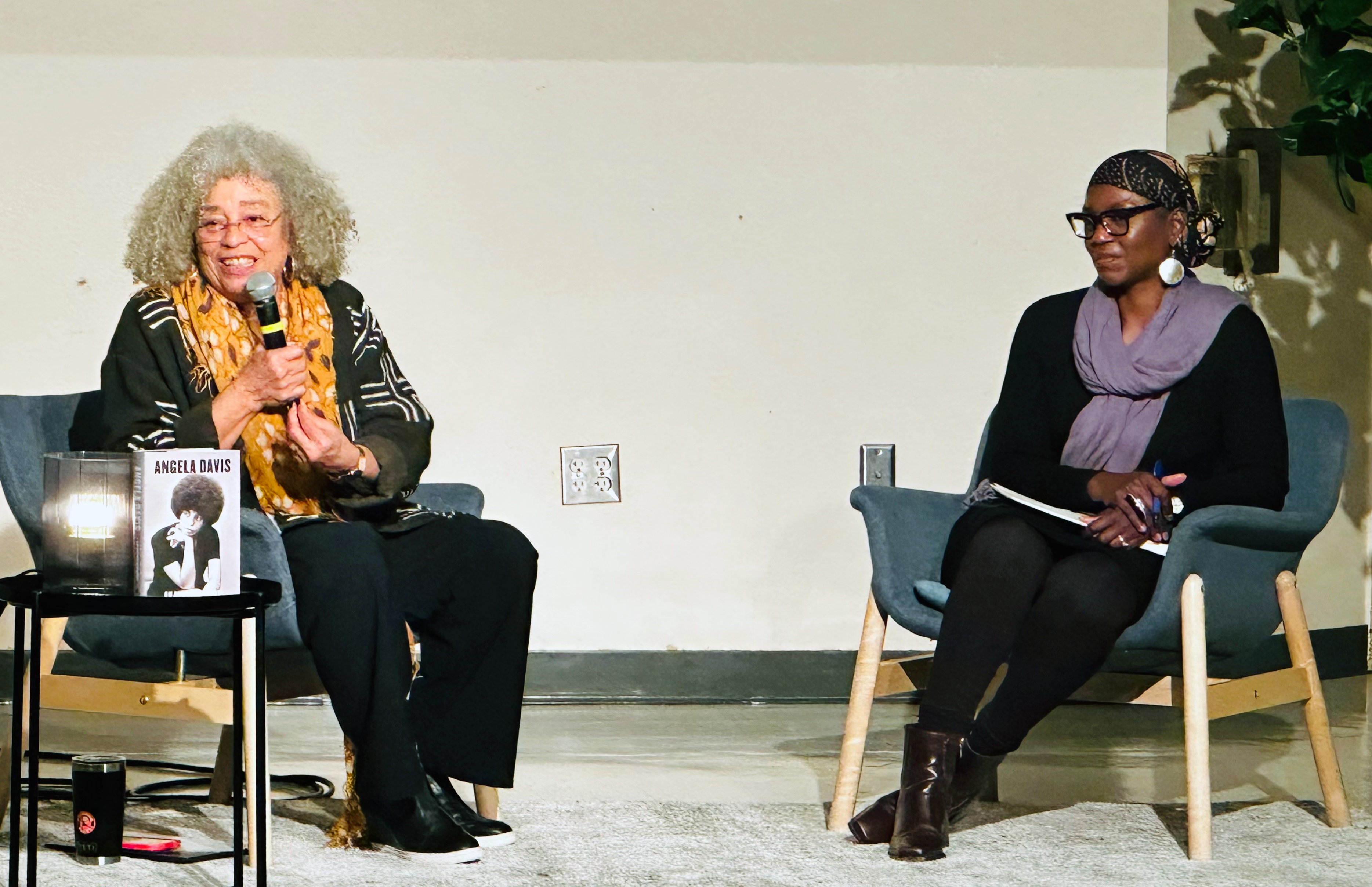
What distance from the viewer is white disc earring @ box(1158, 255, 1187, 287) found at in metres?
2.39

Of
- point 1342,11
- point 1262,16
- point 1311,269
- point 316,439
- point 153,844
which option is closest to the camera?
point 153,844

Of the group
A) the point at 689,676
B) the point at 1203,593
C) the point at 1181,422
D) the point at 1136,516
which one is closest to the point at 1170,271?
the point at 1181,422

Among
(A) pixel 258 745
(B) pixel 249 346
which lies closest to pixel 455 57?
(B) pixel 249 346

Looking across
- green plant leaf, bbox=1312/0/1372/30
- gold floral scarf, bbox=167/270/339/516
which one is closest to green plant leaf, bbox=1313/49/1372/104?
green plant leaf, bbox=1312/0/1372/30

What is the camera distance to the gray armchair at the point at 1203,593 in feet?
6.99

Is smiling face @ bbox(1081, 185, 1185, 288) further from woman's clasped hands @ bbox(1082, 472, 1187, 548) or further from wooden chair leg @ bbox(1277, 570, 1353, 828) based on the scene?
wooden chair leg @ bbox(1277, 570, 1353, 828)

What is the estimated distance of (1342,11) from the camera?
3033 mm

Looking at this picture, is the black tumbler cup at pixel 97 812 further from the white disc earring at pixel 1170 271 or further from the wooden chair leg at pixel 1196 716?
the white disc earring at pixel 1170 271

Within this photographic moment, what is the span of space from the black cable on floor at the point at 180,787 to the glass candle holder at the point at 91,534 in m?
0.67

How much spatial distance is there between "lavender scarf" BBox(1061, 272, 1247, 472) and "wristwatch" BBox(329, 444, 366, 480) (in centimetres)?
109

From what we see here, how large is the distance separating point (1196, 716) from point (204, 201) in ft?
5.28

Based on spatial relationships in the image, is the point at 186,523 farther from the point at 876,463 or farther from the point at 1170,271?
the point at 876,463

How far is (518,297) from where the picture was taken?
133 inches

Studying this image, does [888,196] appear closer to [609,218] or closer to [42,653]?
[609,218]
